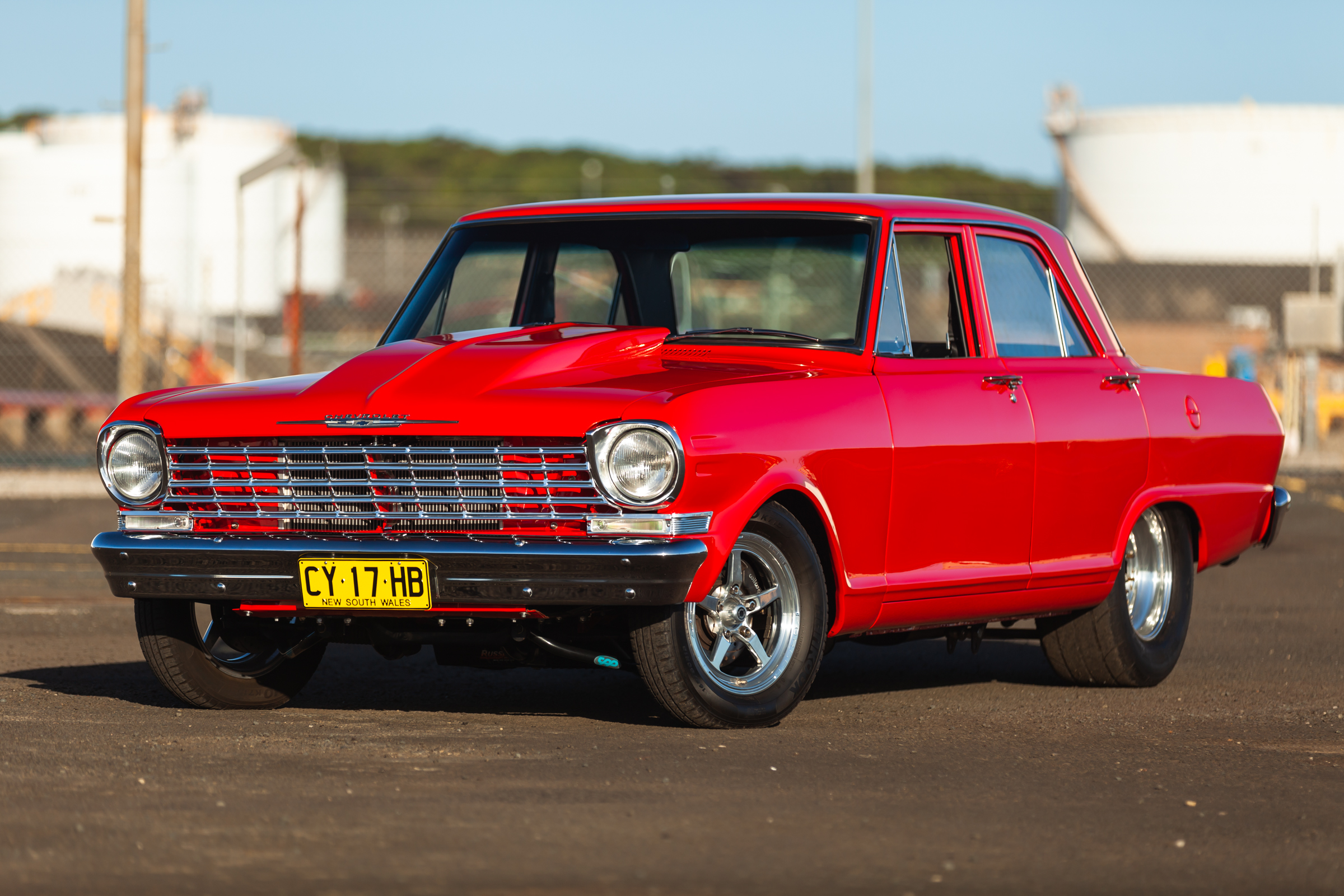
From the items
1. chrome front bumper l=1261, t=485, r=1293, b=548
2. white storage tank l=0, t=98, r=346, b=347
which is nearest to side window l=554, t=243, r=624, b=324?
chrome front bumper l=1261, t=485, r=1293, b=548

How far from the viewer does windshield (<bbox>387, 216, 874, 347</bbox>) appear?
7301mm

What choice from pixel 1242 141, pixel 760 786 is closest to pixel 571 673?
pixel 760 786

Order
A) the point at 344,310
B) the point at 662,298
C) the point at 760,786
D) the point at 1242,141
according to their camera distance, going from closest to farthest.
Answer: the point at 760,786
the point at 662,298
the point at 1242,141
the point at 344,310

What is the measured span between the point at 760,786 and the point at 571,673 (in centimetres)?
287

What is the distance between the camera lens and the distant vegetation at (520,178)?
91.4 meters

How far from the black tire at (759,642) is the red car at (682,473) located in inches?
0.5

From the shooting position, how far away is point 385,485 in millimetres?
6168

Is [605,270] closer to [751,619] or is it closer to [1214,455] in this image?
[751,619]

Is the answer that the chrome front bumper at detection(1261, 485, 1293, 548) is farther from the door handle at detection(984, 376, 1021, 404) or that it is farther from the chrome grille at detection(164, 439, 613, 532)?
the chrome grille at detection(164, 439, 613, 532)

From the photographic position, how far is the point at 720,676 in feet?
20.7

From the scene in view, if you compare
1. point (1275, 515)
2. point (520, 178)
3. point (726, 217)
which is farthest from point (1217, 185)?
point (520, 178)

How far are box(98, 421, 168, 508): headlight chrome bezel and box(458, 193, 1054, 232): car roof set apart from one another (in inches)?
65.2

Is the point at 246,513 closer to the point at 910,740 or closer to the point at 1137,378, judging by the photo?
the point at 910,740

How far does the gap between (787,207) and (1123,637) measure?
7.20ft
